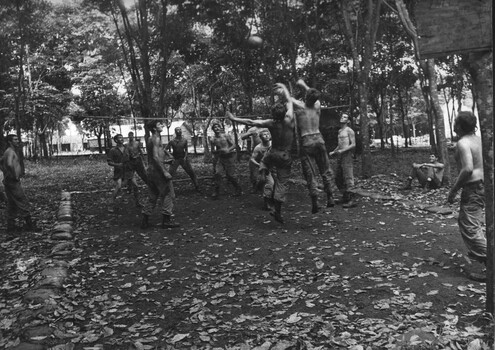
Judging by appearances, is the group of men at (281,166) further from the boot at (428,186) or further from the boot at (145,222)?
the boot at (428,186)

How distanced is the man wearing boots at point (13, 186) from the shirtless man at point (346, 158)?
7002mm

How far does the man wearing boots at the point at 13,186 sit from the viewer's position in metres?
9.29

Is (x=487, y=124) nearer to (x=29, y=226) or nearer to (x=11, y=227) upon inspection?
(x=29, y=226)

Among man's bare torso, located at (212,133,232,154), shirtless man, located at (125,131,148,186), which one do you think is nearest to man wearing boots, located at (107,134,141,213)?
shirtless man, located at (125,131,148,186)

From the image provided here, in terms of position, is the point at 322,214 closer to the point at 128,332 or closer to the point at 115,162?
the point at 128,332

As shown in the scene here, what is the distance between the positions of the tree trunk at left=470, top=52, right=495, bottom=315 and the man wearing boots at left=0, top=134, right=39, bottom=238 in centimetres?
883

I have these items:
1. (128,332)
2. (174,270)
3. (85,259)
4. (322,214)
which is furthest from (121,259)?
(322,214)

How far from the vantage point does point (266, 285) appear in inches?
227

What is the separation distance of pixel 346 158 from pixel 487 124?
238 inches

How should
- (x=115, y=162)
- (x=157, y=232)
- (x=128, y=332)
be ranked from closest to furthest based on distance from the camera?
(x=128, y=332) → (x=157, y=232) → (x=115, y=162)

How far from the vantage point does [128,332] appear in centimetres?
469

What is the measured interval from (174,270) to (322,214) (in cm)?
405

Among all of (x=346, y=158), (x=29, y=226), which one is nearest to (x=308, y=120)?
(x=346, y=158)

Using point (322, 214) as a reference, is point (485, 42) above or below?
above
